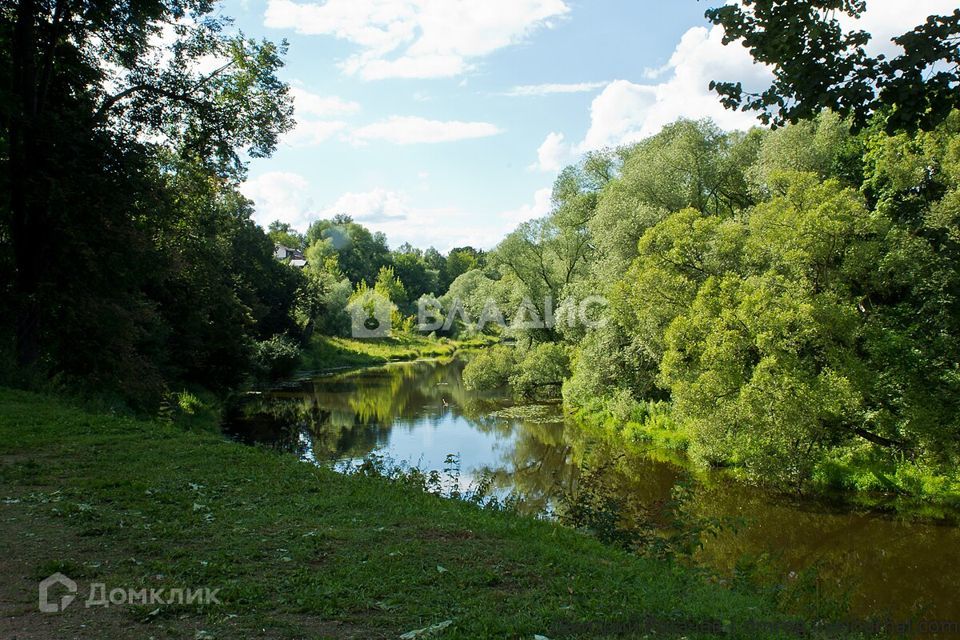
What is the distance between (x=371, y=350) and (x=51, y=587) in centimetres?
5234

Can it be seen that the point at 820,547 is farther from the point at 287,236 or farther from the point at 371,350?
the point at 287,236

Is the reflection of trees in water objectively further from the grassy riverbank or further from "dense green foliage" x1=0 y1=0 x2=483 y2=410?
"dense green foliage" x1=0 y1=0 x2=483 y2=410

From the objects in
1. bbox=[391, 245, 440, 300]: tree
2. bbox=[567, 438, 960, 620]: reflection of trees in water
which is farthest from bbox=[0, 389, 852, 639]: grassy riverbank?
bbox=[391, 245, 440, 300]: tree

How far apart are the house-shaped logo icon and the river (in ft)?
18.8

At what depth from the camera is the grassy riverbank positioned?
4.01 metres

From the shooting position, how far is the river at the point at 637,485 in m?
9.90

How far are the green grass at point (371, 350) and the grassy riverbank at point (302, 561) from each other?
38.0m

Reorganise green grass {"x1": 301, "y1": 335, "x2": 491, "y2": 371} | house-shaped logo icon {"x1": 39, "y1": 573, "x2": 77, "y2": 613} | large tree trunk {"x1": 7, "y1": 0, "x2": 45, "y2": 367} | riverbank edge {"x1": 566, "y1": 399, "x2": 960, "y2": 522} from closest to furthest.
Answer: house-shaped logo icon {"x1": 39, "y1": 573, "x2": 77, "y2": 613} < large tree trunk {"x1": 7, "y1": 0, "x2": 45, "y2": 367} < riverbank edge {"x1": 566, "y1": 399, "x2": 960, "y2": 522} < green grass {"x1": 301, "y1": 335, "x2": 491, "y2": 371}

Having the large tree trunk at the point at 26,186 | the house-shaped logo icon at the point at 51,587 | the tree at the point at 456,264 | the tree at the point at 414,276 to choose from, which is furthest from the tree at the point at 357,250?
the house-shaped logo icon at the point at 51,587

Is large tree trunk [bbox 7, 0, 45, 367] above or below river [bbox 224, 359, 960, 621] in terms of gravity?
above

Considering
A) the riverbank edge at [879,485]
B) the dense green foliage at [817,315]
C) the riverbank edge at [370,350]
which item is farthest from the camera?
the riverbank edge at [370,350]

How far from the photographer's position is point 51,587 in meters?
4.23

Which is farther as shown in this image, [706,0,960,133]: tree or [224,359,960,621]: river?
[224,359,960,621]: river

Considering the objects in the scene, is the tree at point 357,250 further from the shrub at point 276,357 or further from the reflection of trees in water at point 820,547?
the reflection of trees in water at point 820,547
